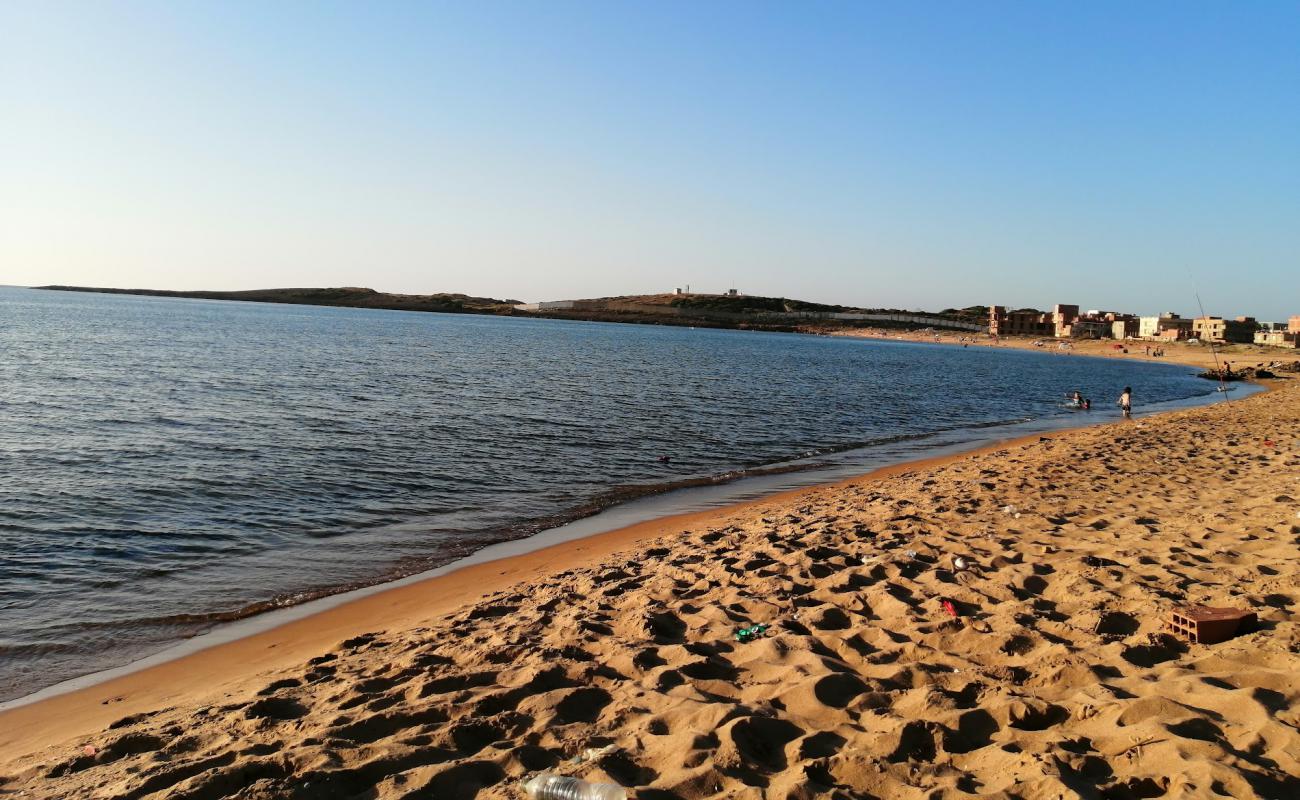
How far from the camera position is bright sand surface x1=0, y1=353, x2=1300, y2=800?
422 centimetres

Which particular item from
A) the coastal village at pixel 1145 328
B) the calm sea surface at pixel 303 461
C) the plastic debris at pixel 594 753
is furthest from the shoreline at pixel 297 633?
the coastal village at pixel 1145 328

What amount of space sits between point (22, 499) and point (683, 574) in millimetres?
12909

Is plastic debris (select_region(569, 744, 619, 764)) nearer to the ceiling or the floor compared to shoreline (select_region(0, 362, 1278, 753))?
nearer to the ceiling

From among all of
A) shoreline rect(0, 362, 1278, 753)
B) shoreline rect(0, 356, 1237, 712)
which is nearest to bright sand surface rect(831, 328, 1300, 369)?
shoreline rect(0, 356, 1237, 712)

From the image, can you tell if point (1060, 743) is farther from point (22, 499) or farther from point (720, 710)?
point (22, 499)

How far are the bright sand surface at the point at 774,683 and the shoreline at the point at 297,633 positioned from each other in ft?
0.16

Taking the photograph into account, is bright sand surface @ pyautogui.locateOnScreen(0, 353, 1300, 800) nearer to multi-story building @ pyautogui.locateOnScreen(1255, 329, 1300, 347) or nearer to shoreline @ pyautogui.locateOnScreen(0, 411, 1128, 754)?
shoreline @ pyautogui.locateOnScreen(0, 411, 1128, 754)

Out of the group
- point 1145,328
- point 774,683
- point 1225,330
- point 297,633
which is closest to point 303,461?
point 297,633

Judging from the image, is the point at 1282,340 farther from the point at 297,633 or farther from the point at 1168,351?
the point at 297,633

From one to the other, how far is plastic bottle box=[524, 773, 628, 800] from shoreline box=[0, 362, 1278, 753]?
170 inches

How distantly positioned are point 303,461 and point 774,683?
15.2 m

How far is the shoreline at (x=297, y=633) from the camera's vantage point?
6.70m

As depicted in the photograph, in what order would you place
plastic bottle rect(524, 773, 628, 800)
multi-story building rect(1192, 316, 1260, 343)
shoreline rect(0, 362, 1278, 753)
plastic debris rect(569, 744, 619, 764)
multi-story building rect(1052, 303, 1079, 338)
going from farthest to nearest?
1. multi-story building rect(1052, 303, 1079, 338)
2. multi-story building rect(1192, 316, 1260, 343)
3. shoreline rect(0, 362, 1278, 753)
4. plastic debris rect(569, 744, 619, 764)
5. plastic bottle rect(524, 773, 628, 800)

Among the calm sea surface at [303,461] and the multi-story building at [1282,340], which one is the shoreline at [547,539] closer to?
the calm sea surface at [303,461]
